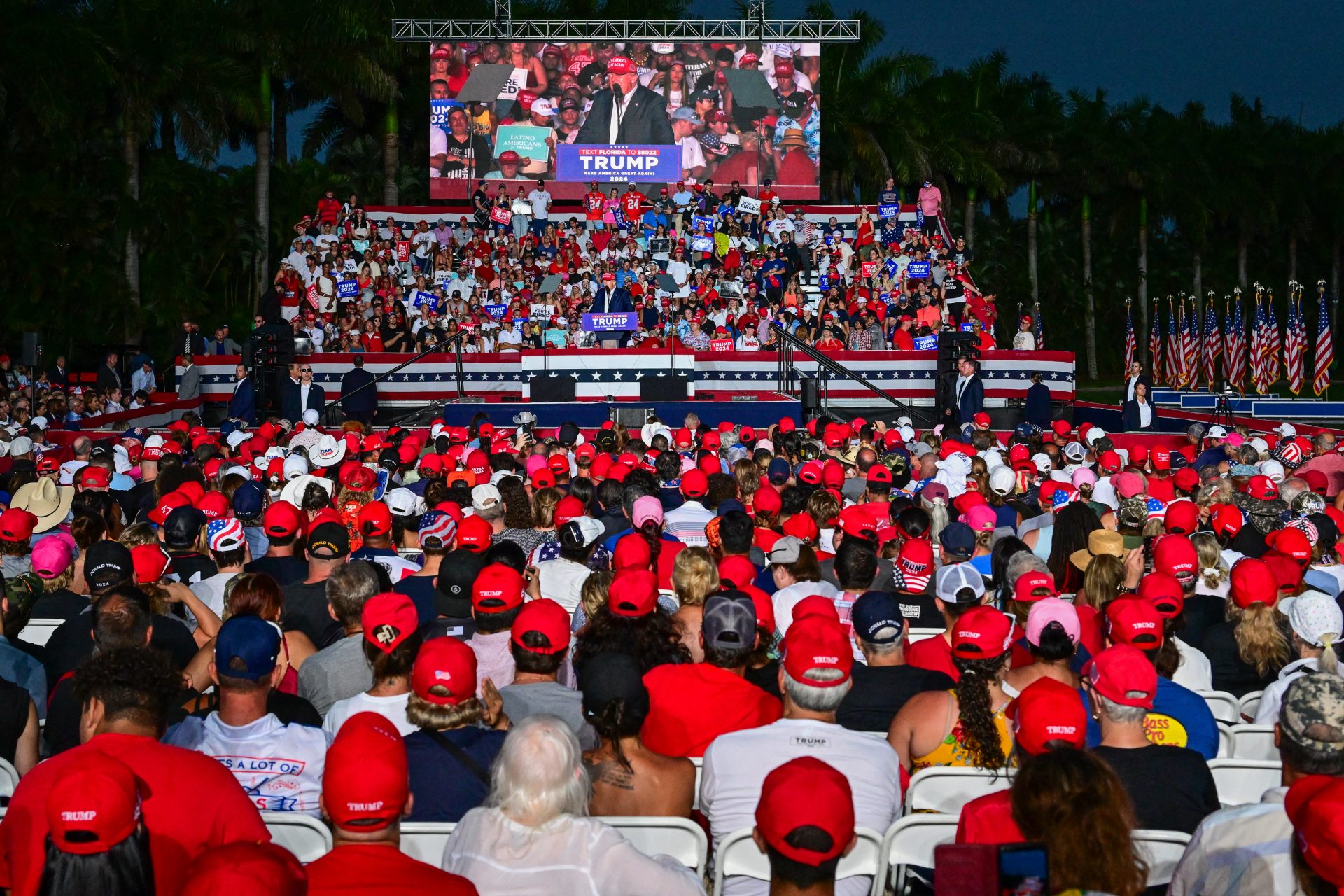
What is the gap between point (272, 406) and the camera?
2272cm

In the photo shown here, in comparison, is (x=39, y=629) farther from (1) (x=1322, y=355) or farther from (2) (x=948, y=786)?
(1) (x=1322, y=355)

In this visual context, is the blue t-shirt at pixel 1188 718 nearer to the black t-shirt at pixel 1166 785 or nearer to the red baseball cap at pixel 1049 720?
the black t-shirt at pixel 1166 785

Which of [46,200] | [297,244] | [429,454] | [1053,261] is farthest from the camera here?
[1053,261]

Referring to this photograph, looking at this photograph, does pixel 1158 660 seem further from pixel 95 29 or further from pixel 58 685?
pixel 95 29

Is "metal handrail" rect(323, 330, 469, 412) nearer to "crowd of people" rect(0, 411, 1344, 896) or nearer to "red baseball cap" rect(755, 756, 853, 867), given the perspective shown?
"crowd of people" rect(0, 411, 1344, 896)

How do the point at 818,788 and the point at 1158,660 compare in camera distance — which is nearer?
the point at 818,788

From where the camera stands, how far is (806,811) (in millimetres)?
3424

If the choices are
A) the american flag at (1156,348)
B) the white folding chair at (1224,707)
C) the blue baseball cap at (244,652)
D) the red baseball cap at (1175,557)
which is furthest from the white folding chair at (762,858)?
the american flag at (1156,348)

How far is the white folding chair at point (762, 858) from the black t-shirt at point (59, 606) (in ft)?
14.2

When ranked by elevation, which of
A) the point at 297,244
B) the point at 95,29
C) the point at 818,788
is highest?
the point at 95,29

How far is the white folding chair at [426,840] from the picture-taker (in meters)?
4.27

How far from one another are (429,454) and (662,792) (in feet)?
26.6

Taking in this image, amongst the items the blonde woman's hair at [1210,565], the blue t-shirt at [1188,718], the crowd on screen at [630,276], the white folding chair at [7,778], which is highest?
the crowd on screen at [630,276]

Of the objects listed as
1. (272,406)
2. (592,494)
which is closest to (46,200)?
(272,406)
